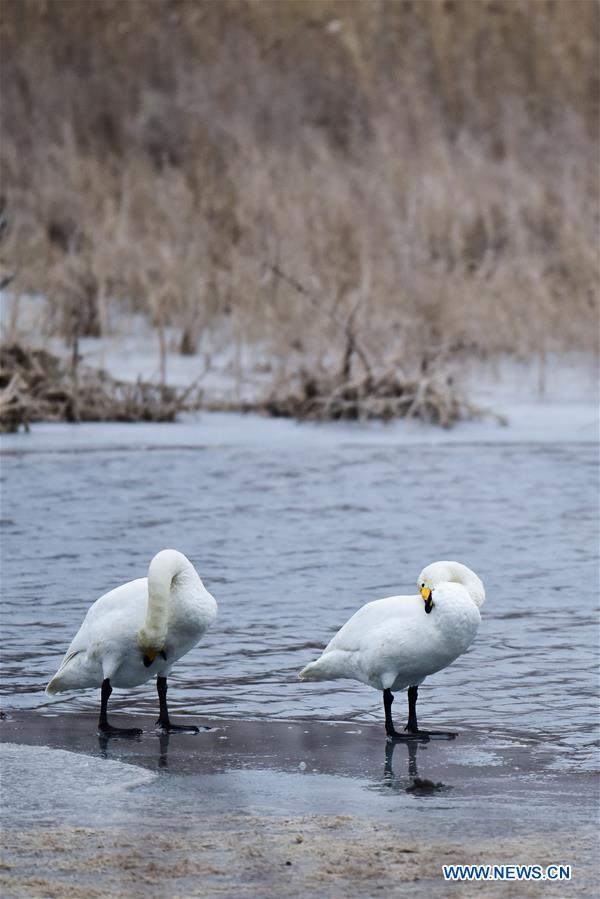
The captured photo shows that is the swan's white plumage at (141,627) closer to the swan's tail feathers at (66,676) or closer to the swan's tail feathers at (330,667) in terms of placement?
the swan's tail feathers at (66,676)

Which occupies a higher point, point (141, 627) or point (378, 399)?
point (378, 399)

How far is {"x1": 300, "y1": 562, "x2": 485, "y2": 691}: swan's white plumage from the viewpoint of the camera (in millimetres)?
5676

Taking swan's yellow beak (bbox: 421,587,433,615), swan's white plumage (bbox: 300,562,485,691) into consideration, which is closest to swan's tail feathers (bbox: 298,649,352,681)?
swan's white plumage (bbox: 300,562,485,691)

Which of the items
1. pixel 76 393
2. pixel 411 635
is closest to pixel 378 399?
pixel 76 393

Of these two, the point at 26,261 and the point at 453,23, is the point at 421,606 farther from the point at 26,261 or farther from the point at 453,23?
the point at 453,23

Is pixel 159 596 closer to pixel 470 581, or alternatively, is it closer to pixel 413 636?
pixel 413 636

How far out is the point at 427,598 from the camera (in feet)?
18.6

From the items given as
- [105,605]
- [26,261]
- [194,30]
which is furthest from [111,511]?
[194,30]

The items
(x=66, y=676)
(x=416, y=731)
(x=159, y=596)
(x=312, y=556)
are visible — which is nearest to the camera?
(x=159, y=596)

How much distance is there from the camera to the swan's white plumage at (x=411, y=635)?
568 centimetres

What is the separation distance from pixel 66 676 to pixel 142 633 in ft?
1.39

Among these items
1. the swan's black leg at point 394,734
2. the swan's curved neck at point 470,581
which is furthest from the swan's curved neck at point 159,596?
the swan's curved neck at point 470,581

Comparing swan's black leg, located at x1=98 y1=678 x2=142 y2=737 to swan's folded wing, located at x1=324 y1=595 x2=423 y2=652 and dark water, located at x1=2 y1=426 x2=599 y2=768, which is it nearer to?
dark water, located at x1=2 y1=426 x2=599 y2=768

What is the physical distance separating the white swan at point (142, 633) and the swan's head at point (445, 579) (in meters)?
0.66
